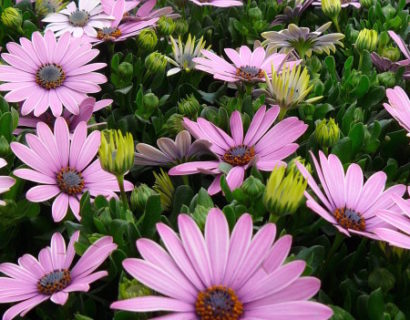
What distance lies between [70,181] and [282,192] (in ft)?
1.13

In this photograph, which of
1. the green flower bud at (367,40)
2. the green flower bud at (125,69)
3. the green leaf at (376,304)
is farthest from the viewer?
the green flower bud at (367,40)

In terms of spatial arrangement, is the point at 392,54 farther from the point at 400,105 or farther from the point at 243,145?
the point at 243,145

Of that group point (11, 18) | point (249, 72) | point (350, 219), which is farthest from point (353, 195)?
point (11, 18)

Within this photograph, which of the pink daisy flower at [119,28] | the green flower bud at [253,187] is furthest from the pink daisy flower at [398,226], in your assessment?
the pink daisy flower at [119,28]

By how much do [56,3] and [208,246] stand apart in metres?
1.00

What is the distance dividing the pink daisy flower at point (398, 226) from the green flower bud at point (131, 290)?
30cm

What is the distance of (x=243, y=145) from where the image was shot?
0.99 metres

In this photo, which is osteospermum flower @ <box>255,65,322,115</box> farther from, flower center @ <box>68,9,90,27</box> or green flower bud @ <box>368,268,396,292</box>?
flower center @ <box>68,9,90,27</box>

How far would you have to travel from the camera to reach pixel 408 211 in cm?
75

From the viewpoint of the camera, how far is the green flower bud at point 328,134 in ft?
3.12

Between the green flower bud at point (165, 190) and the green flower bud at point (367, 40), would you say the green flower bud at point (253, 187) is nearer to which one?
the green flower bud at point (165, 190)

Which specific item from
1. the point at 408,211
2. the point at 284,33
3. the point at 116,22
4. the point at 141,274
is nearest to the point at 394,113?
the point at 408,211

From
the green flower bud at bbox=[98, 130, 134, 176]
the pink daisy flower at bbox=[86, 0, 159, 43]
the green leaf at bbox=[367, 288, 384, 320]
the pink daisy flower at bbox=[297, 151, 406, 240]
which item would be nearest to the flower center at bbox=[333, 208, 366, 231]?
the pink daisy flower at bbox=[297, 151, 406, 240]

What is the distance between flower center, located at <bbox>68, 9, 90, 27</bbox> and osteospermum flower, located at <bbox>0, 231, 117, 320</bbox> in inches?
27.1
